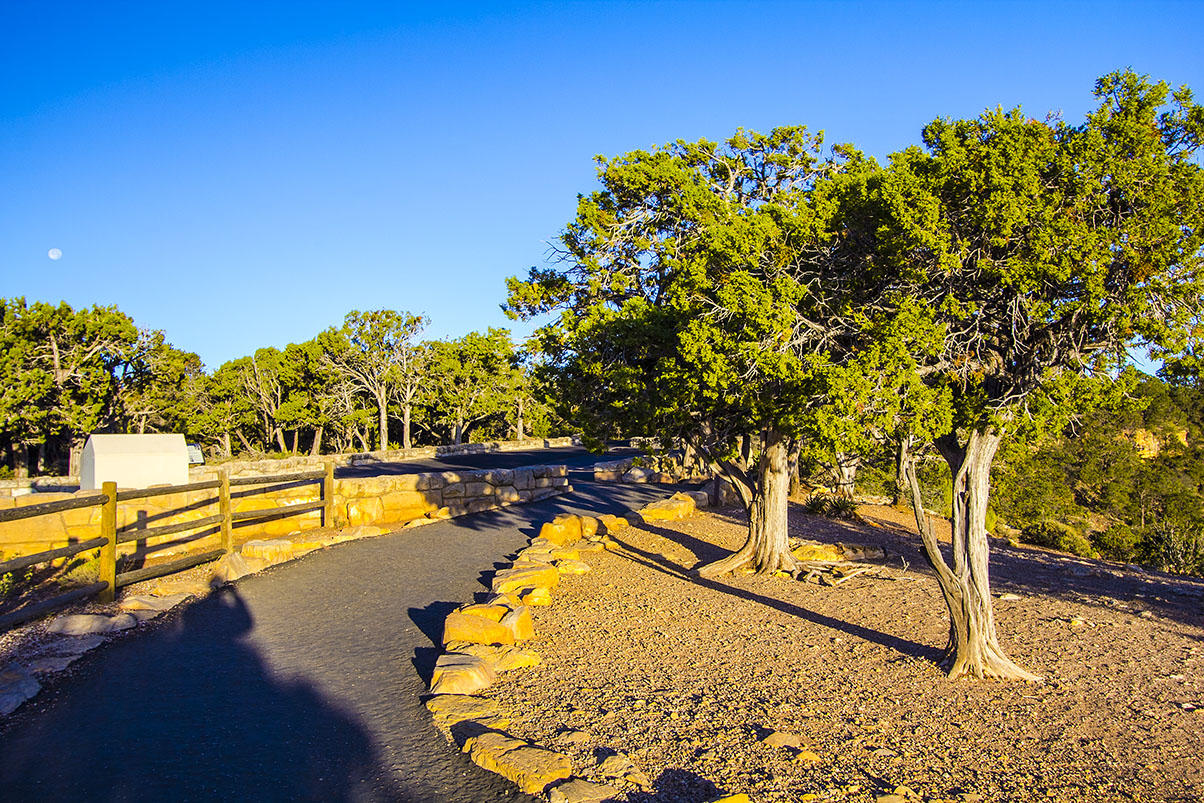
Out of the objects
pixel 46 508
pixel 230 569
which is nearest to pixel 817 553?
pixel 230 569

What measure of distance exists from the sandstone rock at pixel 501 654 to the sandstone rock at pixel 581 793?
2.23 metres

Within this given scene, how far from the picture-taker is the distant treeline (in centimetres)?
3206

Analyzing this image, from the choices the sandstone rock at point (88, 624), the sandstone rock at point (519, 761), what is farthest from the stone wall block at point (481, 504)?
the sandstone rock at point (519, 761)

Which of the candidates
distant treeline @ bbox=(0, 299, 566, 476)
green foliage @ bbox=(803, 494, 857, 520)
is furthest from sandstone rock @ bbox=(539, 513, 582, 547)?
distant treeline @ bbox=(0, 299, 566, 476)

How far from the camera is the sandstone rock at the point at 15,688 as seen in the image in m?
5.31

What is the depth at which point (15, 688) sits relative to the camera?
18.1 feet

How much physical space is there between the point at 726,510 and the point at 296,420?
1414 inches

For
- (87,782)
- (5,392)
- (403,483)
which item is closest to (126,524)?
(403,483)

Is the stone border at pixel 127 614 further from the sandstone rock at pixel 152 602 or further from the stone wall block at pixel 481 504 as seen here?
the stone wall block at pixel 481 504

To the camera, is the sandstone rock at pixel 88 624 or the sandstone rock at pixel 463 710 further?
the sandstone rock at pixel 88 624

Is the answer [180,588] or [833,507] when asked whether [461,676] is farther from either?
[833,507]

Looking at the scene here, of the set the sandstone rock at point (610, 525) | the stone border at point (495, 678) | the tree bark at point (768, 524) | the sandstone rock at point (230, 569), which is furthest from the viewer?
the sandstone rock at point (610, 525)

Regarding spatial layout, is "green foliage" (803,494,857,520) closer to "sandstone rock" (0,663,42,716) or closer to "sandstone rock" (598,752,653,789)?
"sandstone rock" (598,752,653,789)

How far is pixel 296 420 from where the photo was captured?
1774 inches
